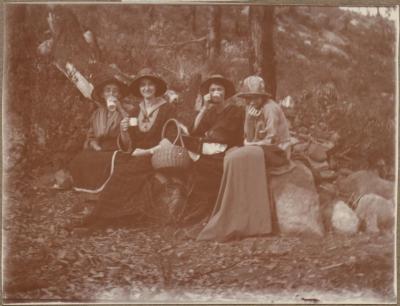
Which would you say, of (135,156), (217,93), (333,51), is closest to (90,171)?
(135,156)

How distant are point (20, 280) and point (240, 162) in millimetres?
→ 2168

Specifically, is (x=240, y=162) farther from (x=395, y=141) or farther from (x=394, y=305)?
(x=394, y=305)

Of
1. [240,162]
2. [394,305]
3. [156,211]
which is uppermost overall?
[240,162]

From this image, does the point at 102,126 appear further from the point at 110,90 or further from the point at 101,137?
the point at 110,90

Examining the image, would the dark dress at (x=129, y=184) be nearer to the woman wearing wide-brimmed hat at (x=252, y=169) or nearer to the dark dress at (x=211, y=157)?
the dark dress at (x=211, y=157)

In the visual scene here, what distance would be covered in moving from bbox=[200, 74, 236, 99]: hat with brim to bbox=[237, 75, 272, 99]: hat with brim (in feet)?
0.27

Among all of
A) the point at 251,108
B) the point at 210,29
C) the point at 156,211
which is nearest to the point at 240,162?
the point at 251,108

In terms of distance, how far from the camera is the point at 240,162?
4.75 metres

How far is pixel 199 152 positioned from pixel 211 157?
0.38ft

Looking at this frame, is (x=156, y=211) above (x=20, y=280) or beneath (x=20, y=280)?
above

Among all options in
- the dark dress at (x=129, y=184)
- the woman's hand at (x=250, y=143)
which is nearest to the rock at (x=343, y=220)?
the woman's hand at (x=250, y=143)

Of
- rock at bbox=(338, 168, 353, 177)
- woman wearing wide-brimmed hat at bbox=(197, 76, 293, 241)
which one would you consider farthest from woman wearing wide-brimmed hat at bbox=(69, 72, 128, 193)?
rock at bbox=(338, 168, 353, 177)

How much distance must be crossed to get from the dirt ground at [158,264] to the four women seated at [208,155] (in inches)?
6.8

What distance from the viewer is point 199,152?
4.80 m
